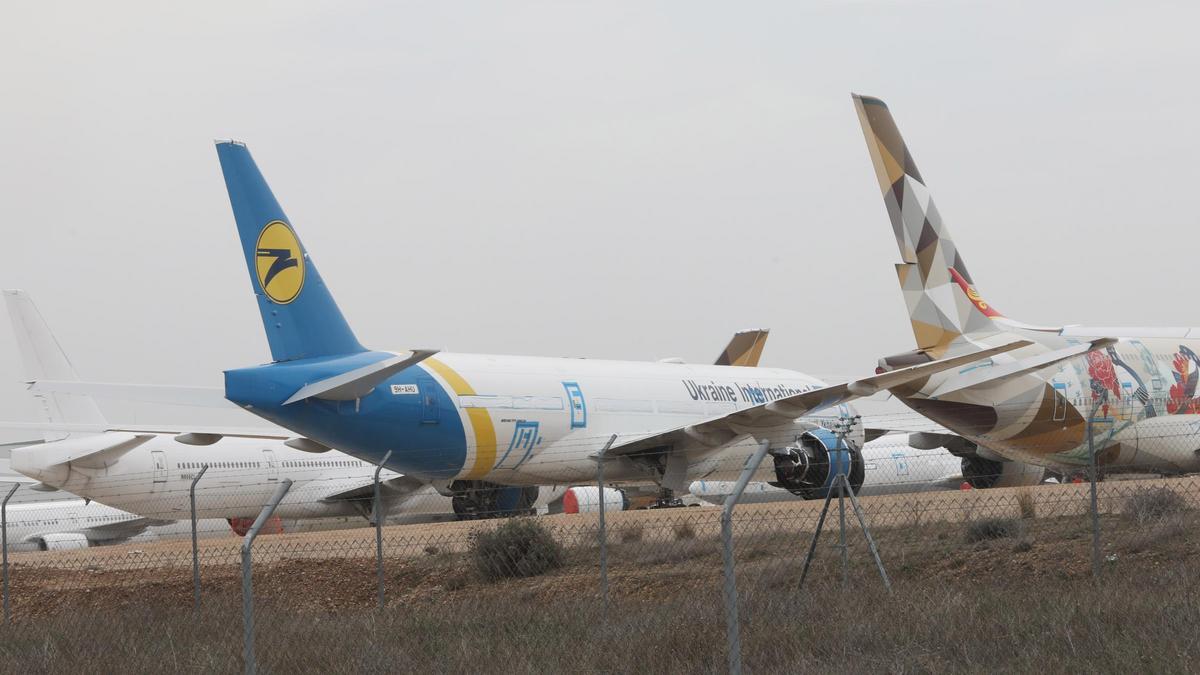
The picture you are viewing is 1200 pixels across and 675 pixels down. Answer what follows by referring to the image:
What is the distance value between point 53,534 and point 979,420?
29277 mm

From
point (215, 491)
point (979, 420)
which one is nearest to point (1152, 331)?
point (979, 420)

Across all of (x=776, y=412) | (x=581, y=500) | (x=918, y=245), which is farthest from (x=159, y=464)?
(x=918, y=245)

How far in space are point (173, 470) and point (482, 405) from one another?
12.2 m

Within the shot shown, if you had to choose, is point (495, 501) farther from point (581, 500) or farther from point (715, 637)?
point (715, 637)

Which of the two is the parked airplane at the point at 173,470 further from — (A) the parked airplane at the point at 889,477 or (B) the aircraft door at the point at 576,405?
(A) the parked airplane at the point at 889,477

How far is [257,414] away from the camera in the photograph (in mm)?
16875

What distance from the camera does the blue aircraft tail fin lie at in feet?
55.4

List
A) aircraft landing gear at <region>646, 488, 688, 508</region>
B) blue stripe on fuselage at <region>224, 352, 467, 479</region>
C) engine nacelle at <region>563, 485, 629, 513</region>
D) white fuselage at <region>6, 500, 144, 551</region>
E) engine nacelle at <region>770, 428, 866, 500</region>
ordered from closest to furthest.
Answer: blue stripe on fuselage at <region>224, 352, 467, 479</region> < engine nacelle at <region>770, 428, 866, 500</region> < engine nacelle at <region>563, 485, 629, 513</region> < aircraft landing gear at <region>646, 488, 688, 508</region> < white fuselage at <region>6, 500, 144, 551</region>

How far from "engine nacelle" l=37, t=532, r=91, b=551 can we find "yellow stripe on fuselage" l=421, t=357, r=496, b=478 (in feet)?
72.0

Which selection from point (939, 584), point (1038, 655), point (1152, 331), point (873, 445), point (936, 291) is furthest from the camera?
point (873, 445)

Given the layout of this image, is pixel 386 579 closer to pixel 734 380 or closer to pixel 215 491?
pixel 734 380

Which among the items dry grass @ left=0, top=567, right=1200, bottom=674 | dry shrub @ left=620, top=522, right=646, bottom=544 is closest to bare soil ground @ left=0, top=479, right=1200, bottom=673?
dry grass @ left=0, top=567, right=1200, bottom=674

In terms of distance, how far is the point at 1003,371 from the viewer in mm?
15484

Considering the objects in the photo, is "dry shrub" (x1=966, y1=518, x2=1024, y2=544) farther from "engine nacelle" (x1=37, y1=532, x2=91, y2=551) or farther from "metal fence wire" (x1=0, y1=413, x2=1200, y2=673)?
"engine nacelle" (x1=37, y1=532, x2=91, y2=551)
